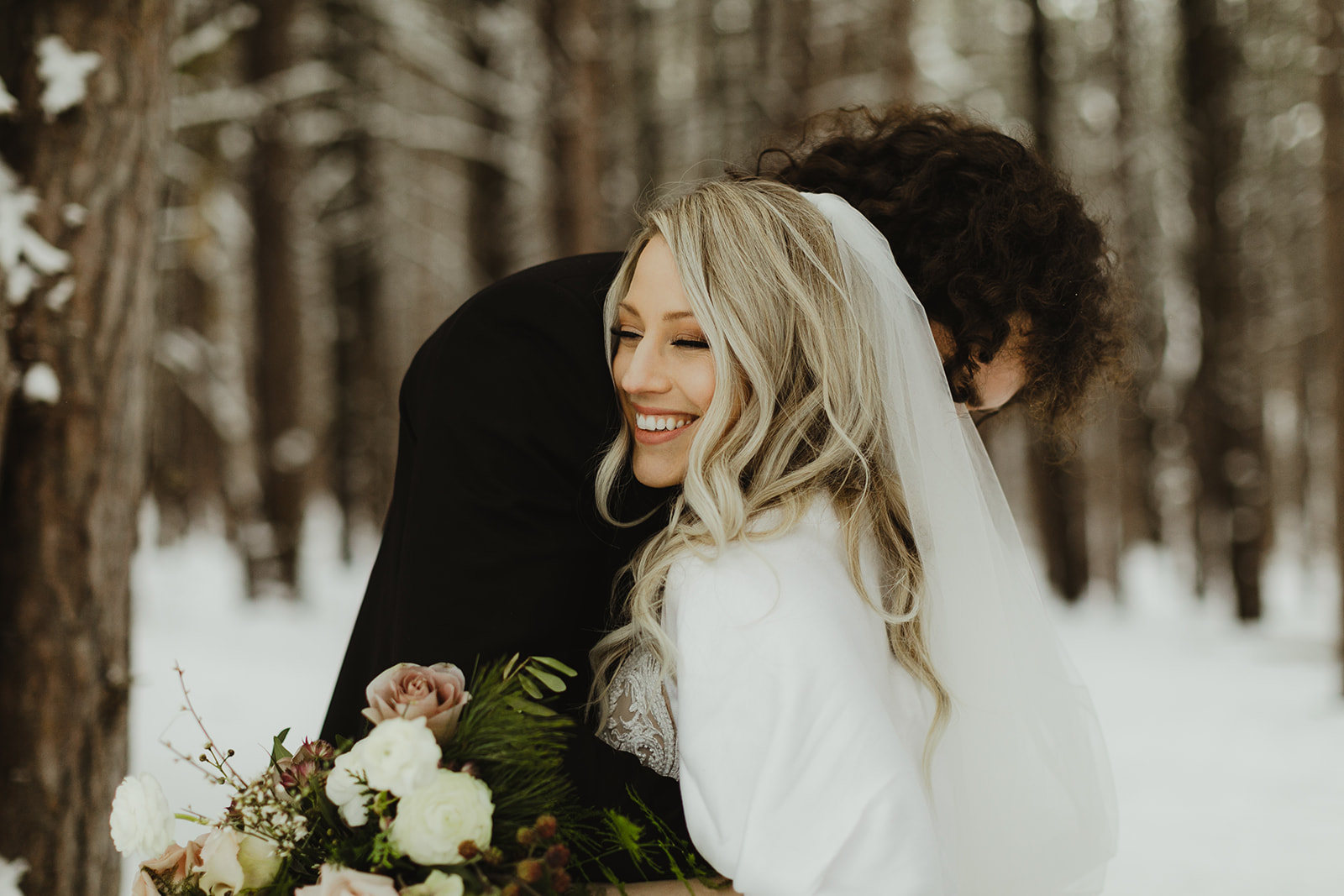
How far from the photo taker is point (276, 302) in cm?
1041

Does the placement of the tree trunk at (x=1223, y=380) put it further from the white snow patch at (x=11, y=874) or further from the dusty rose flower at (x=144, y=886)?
the dusty rose flower at (x=144, y=886)

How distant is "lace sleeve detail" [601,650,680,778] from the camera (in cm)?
222

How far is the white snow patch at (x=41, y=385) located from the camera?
2.73 metres

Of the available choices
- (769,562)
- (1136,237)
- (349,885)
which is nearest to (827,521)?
(769,562)

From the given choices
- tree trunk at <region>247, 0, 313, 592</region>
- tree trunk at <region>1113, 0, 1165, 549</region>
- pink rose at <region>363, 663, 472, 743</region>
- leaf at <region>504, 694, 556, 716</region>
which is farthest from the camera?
tree trunk at <region>1113, 0, 1165, 549</region>

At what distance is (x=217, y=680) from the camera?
779cm

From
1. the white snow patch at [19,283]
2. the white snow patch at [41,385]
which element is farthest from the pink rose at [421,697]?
the white snow patch at [19,283]

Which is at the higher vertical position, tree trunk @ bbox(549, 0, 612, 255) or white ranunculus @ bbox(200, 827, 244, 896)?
tree trunk @ bbox(549, 0, 612, 255)

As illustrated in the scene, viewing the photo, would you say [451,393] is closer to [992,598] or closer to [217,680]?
[992,598]

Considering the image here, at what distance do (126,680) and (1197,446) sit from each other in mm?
10902

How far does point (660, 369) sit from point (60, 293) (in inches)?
68.3

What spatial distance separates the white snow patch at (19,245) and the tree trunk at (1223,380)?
1083cm

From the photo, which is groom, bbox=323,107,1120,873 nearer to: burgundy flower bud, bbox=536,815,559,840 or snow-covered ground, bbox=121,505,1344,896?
burgundy flower bud, bbox=536,815,559,840

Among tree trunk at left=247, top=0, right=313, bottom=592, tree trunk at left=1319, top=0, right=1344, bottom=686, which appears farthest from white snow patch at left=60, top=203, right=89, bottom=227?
tree trunk at left=1319, top=0, right=1344, bottom=686
